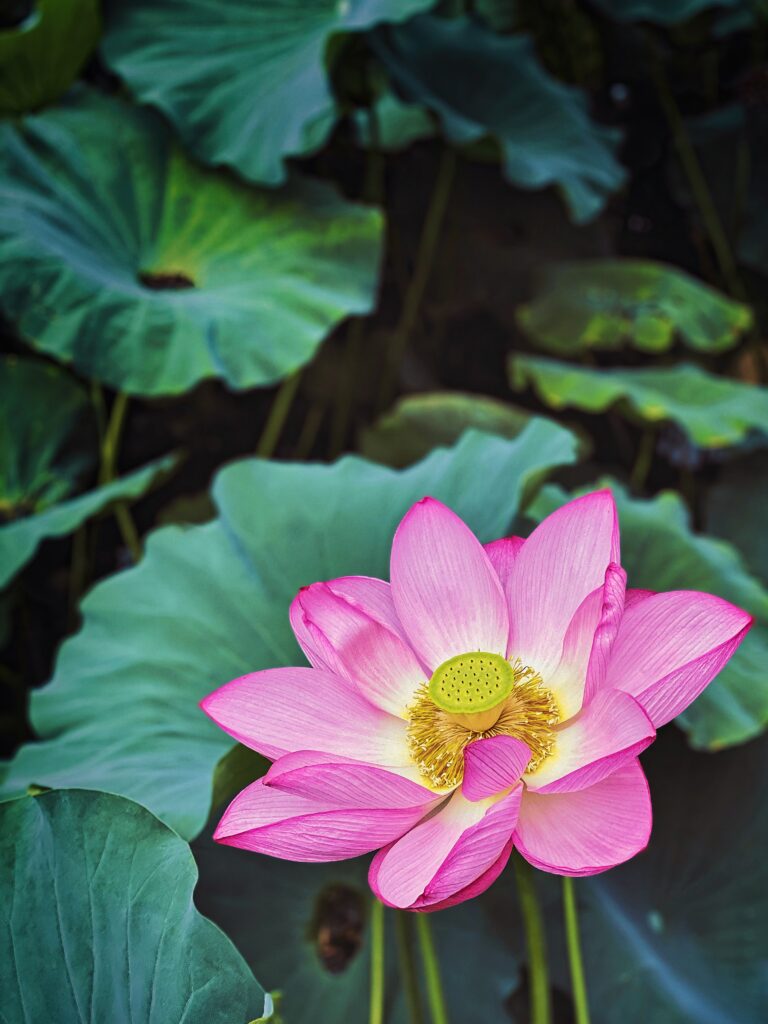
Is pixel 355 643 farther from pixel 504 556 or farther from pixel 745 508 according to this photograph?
pixel 745 508

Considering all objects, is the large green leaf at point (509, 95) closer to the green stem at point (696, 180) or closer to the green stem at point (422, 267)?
the green stem at point (422, 267)

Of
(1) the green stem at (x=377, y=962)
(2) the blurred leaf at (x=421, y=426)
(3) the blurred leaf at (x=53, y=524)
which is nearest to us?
(1) the green stem at (x=377, y=962)

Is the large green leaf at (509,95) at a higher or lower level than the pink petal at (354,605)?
lower

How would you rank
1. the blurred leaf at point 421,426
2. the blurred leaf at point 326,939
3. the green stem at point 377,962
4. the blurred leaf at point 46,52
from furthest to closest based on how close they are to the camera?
the blurred leaf at point 421,426 < the blurred leaf at point 46,52 < the blurred leaf at point 326,939 < the green stem at point 377,962

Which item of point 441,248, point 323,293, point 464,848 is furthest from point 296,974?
point 441,248

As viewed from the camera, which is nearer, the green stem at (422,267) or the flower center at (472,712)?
the flower center at (472,712)

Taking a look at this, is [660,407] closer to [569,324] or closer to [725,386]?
[725,386]

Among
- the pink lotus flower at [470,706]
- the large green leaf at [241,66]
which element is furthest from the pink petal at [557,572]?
the large green leaf at [241,66]
